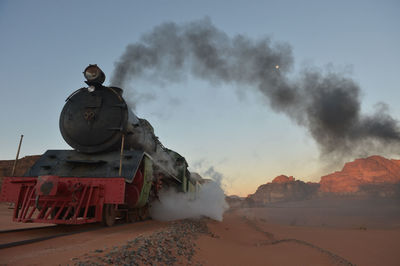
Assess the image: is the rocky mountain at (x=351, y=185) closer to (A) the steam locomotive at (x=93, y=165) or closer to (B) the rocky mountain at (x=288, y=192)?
(B) the rocky mountain at (x=288, y=192)

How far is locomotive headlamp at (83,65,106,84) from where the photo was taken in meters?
6.70

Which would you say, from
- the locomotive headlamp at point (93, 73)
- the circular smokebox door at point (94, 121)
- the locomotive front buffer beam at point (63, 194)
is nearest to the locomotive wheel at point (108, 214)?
the locomotive front buffer beam at point (63, 194)

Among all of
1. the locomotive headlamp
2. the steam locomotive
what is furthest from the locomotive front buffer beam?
the locomotive headlamp

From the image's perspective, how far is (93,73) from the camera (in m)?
6.73

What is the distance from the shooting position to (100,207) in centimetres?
537

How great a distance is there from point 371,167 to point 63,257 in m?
111

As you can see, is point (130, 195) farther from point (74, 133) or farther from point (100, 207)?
point (74, 133)

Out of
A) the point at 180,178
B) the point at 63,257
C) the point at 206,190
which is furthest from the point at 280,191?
the point at 63,257

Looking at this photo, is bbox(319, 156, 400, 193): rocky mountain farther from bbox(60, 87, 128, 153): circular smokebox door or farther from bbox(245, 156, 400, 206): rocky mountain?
bbox(60, 87, 128, 153): circular smokebox door

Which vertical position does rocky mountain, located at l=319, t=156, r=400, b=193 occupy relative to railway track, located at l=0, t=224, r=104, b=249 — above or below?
above

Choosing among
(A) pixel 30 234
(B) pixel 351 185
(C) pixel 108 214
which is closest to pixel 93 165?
(C) pixel 108 214

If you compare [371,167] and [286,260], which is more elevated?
[371,167]

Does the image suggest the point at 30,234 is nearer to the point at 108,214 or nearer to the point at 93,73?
the point at 108,214

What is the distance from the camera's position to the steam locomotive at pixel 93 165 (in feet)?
17.7
